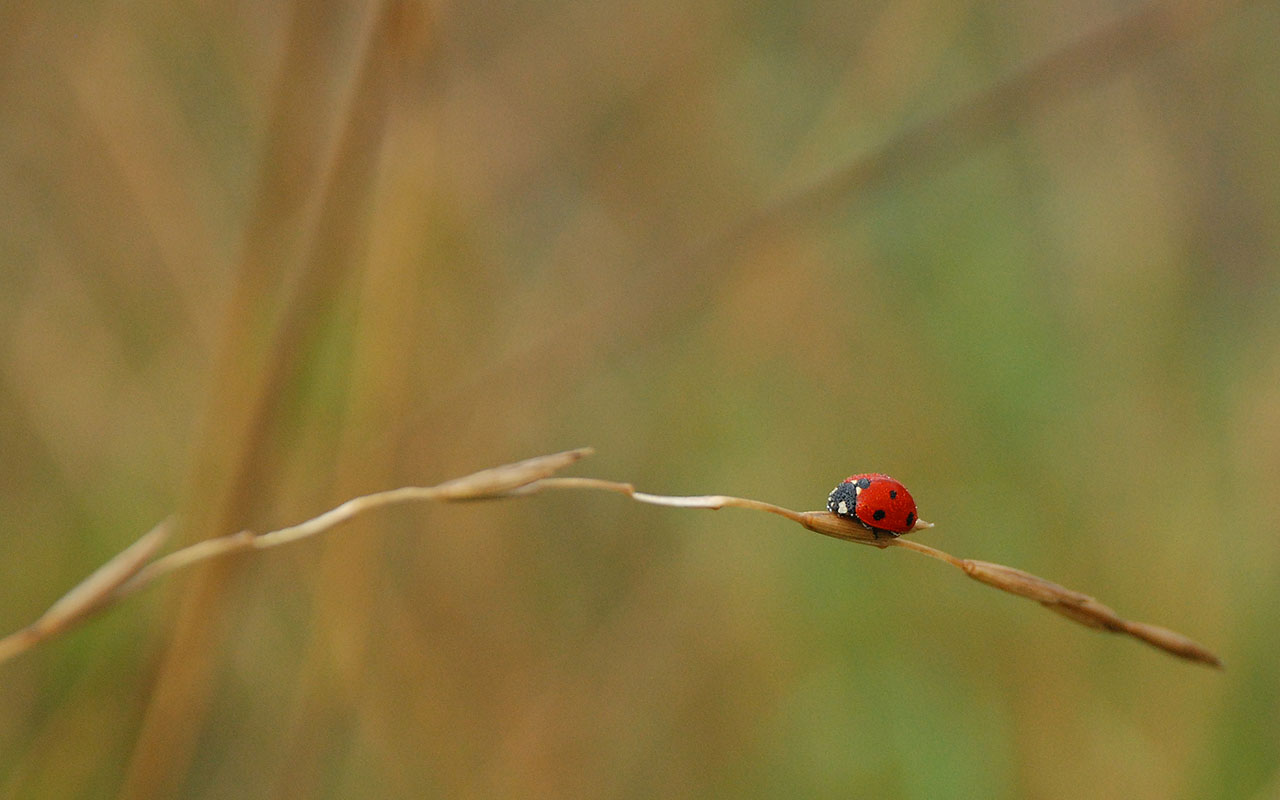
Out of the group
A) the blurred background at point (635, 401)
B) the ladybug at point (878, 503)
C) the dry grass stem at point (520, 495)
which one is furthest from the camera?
the blurred background at point (635, 401)

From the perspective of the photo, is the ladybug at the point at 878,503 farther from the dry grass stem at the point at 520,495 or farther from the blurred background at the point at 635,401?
the blurred background at the point at 635,401

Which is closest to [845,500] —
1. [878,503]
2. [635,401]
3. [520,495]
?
[878,503]

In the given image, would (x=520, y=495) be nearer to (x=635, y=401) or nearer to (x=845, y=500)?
(x=845, y=500)

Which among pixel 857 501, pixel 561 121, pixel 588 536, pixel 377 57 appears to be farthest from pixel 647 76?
pixel 857 501

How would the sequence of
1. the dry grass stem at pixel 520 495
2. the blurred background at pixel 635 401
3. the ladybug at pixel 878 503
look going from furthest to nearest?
the blurred background at pixel 635 401
the ladybug at pixel 878 503
the dry grass stem at pixel 520 495

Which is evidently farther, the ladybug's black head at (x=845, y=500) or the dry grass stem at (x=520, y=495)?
the ladybug's black head at (x=845, y=500)

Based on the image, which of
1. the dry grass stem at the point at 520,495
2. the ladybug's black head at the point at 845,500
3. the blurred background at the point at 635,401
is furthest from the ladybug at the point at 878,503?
the blurred background at the point at 635,401

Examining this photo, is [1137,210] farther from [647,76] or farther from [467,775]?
[467,775]
